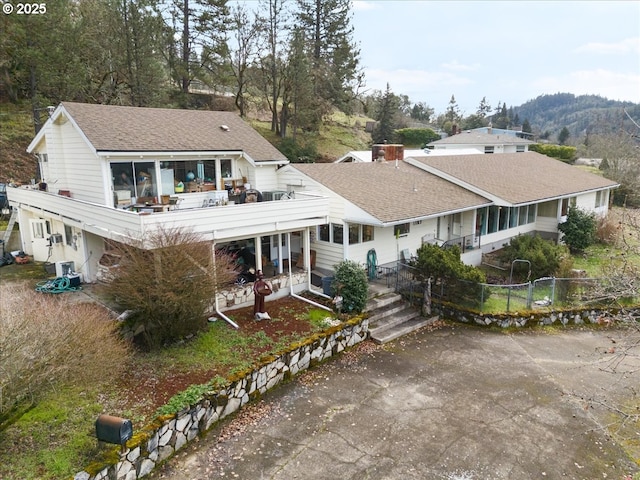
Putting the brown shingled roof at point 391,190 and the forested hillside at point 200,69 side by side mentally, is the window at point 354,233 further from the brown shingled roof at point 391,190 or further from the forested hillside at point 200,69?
the forested hillside at point 200,69

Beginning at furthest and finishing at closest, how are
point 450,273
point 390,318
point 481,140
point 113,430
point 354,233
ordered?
point 481,140 → point 354,233 → point 450,273 → point 390,318 → point 113,430

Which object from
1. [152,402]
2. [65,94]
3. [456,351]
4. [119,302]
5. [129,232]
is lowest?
[456,351]

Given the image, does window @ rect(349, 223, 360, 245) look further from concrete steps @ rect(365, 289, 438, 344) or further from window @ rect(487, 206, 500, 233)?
window @ rect(487, 206, 500, 233)

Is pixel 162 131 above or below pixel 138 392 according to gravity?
above

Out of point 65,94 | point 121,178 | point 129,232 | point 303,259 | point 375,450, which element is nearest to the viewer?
point 375,450

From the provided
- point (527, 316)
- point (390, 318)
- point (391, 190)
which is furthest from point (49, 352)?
point (391, 190)

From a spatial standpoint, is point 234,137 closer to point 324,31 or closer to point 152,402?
point 152,402

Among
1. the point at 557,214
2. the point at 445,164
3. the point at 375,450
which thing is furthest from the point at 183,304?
the point at 557,214

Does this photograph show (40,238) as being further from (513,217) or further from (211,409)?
(513,217)
